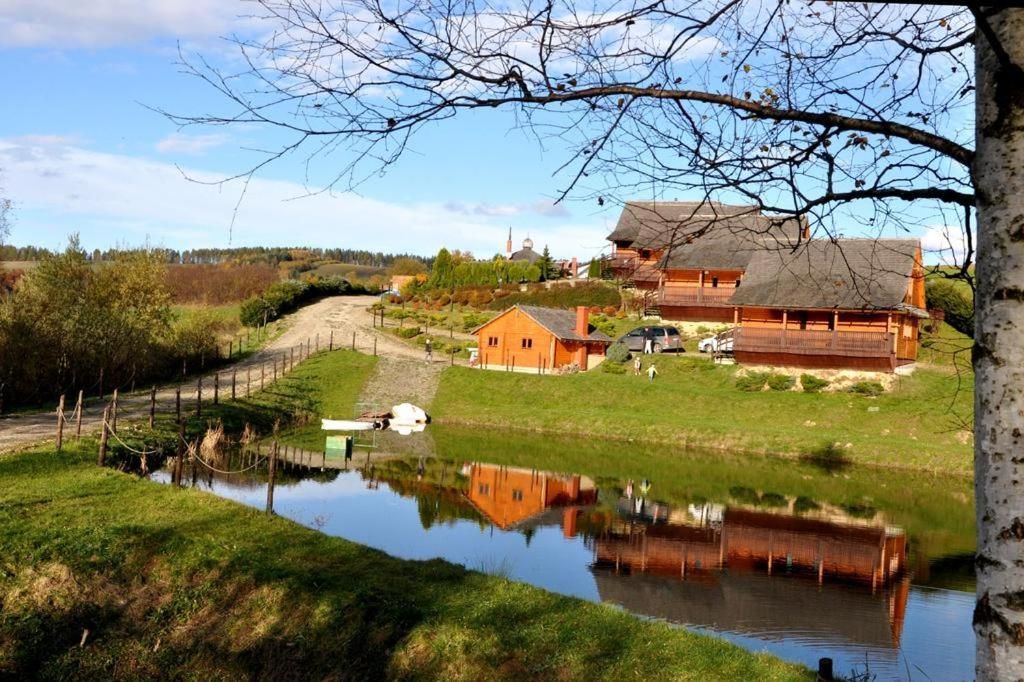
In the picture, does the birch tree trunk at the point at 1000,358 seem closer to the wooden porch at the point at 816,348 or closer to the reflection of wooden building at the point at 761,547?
the reflection of wooden building at the point at 761,547

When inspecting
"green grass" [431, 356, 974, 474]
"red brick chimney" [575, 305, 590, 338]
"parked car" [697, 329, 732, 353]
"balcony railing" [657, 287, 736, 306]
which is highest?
"balcony railing" [657, 287, 736, 306]

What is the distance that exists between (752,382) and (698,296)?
12489 millimetres

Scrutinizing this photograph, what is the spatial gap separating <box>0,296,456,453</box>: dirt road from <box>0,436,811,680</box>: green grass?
26.3 feet

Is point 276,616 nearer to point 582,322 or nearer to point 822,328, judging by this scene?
point 822,328

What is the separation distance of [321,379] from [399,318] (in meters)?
20.3

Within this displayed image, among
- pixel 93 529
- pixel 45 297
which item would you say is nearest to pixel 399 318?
pixel 45 297

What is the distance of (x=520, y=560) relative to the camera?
15648mm

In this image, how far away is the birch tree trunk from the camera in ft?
9.93

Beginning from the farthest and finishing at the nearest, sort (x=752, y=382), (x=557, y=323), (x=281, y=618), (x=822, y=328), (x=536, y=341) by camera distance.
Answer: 1. (x=557, y=323)
2. (x=536, y=341)
3. (x=822, y=328)
4. (x=752, y=382)
5. (x=281, y=618)

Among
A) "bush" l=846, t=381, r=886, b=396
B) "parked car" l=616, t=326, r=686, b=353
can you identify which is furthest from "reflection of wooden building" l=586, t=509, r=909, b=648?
"parked car" l=616, t=326, r=686, b=353

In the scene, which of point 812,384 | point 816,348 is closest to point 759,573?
point 812,384

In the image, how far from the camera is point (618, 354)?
138 ft

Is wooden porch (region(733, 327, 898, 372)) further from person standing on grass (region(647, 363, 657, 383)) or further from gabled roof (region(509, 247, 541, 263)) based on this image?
gabled roof (region(509, 247, 541, 263))

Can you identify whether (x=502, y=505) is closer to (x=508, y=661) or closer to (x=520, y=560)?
(x=520, y=560)
